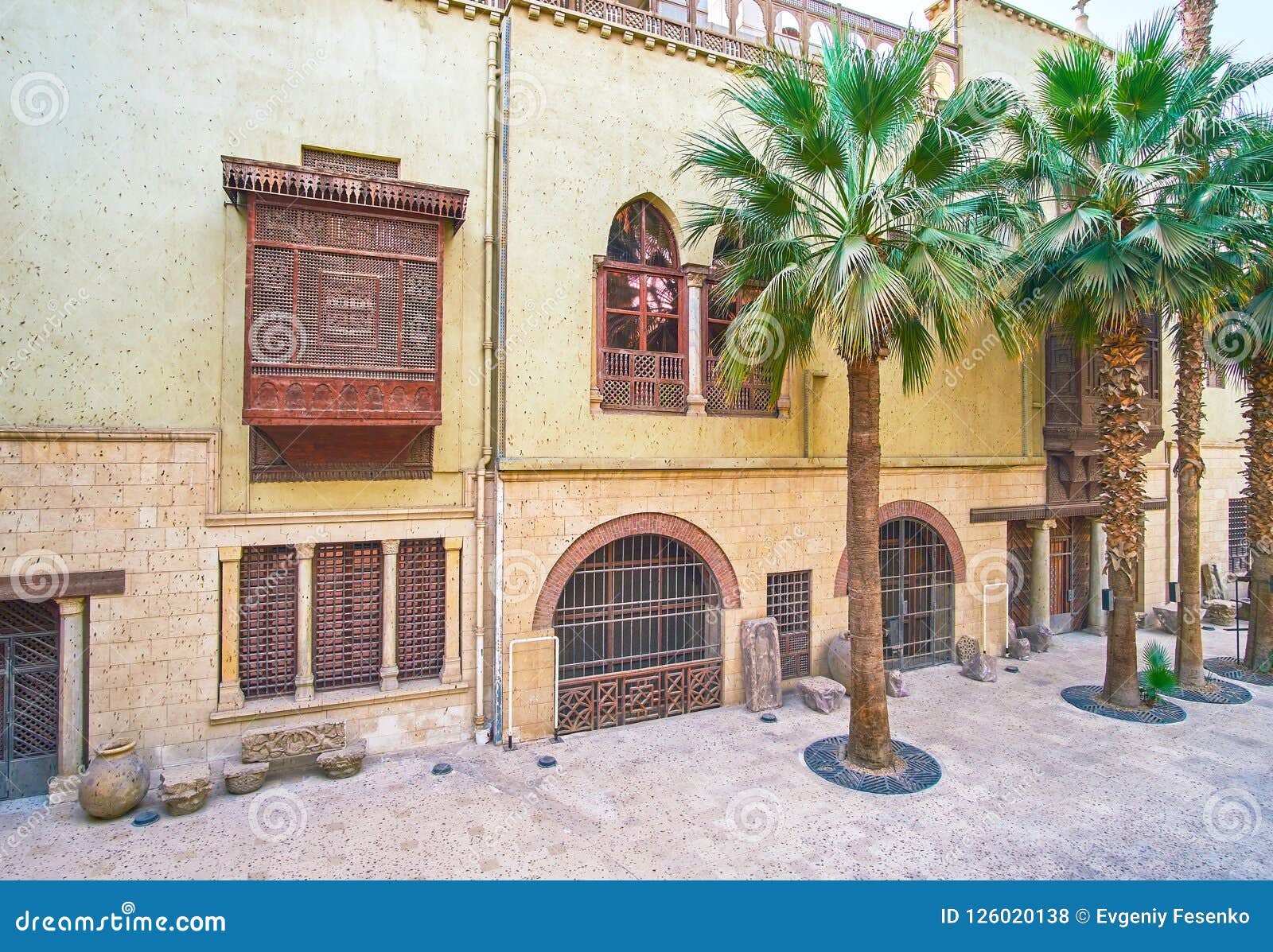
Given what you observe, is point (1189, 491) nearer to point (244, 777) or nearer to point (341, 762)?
point (341, 762)

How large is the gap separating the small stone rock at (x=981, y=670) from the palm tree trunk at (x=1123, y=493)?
1.77 m

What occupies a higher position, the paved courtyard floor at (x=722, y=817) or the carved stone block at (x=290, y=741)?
the carved stone block at (x=290, y=741)

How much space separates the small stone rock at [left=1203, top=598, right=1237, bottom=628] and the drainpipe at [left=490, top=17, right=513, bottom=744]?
1612cm

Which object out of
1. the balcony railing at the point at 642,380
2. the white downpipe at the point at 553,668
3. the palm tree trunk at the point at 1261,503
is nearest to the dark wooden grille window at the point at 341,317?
the balcony railing at the point at 642,380

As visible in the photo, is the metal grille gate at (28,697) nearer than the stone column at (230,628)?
Yes

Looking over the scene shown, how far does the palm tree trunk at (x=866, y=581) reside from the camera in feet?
28.6

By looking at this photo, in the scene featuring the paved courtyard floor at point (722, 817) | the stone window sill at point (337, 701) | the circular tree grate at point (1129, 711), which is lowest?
the paved courtyard floor at point (722, 817)

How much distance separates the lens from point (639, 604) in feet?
35.0

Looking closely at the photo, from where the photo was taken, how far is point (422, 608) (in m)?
9.65

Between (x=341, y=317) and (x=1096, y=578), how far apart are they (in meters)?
16.2

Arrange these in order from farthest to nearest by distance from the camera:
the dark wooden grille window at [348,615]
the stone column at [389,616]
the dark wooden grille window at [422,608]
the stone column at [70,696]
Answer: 1. the dark wooden grille window at [422,608]
2. the stone column at [389,616]
3. the dark wooden grille window at [348,615]
4. the stone column at [70,696]

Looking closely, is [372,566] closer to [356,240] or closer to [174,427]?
[174,427]

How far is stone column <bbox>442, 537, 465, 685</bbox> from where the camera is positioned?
Answer: 377 inches

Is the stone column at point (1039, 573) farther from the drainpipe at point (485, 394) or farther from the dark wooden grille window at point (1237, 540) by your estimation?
the drainpipe at point (485, 394)
